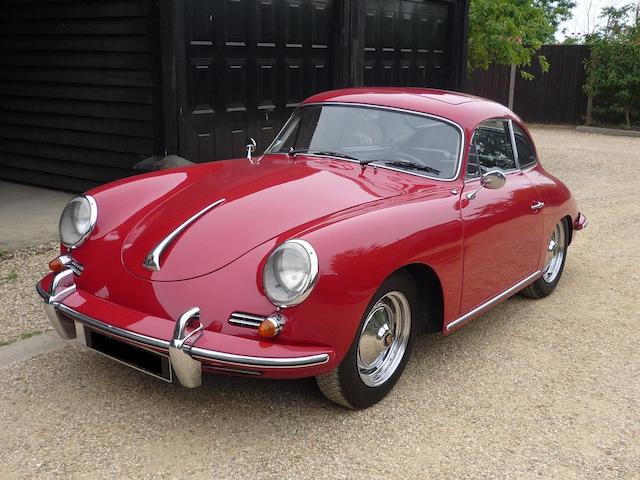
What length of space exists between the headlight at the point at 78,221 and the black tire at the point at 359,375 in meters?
1.36

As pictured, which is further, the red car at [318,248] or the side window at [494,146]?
the side window at [494,146]

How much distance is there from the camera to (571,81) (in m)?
18.5

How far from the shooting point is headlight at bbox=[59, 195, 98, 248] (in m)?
3.39

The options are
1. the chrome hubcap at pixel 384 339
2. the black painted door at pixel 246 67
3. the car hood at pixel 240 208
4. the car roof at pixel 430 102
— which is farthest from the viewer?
the black painted door at pixel 246 67

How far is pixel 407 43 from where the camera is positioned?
1029 centimetres

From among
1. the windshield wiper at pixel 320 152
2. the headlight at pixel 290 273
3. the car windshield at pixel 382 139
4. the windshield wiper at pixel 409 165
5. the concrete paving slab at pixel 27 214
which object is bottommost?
the concrete paving slab at pixel 27 214

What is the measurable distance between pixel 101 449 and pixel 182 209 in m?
1.16

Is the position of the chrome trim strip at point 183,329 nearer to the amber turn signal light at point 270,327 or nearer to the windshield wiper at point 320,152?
the amber turn signal light at point 270,327

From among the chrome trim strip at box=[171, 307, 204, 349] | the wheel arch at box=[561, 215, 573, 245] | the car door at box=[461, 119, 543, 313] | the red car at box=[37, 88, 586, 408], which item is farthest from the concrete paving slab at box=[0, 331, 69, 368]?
the wheel arch at box=[561, 215, 573, 245]

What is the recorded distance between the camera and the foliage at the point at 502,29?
11180 mm

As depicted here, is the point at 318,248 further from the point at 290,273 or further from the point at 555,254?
the point at 555,254

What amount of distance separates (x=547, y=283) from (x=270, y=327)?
299cm

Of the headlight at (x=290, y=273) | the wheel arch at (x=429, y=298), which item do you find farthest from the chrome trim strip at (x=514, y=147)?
the headlight at (x=290, y=273)

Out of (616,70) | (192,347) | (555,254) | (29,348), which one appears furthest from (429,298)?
(616,70)
